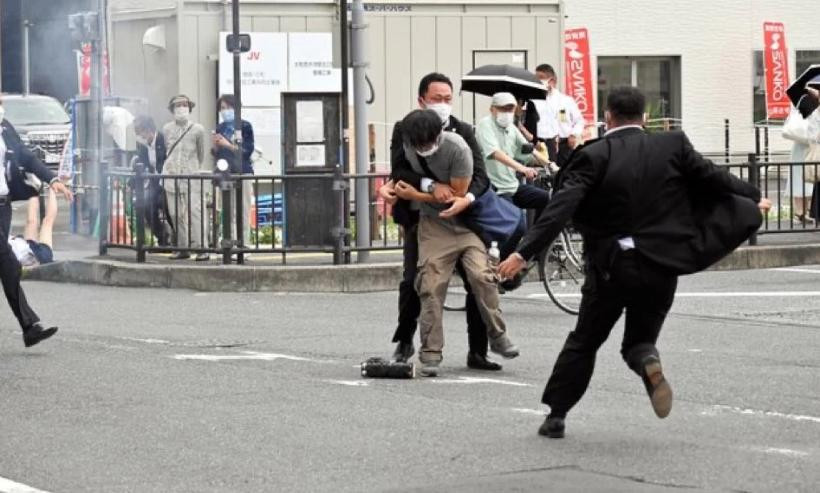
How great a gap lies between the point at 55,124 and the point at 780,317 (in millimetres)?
28318

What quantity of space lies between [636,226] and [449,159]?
2.50 metres

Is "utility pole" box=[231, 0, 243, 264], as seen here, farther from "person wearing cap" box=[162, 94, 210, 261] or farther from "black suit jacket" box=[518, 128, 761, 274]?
"black suit jacket" box=[518, 128, 761, 274]

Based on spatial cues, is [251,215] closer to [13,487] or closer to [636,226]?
[636,226]

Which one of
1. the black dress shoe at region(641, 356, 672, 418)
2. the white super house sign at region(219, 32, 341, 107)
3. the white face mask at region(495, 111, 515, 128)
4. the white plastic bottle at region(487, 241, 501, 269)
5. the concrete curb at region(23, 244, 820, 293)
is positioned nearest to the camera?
the black dress shoe at region(641, 356, 672, 418)

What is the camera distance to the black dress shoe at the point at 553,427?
29.2ft

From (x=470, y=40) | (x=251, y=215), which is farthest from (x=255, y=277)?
(x=470, y=40)

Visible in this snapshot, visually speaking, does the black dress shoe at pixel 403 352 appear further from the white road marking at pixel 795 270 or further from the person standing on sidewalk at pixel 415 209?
the white road marking at pixel 795 270

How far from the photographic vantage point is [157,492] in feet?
25.3

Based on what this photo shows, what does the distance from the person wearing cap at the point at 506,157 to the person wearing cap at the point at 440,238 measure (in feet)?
10.0

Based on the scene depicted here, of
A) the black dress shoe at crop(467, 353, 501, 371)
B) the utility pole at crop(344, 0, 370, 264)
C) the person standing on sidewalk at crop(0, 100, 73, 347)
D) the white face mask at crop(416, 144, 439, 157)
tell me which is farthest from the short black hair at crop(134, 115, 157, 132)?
the white face mask at crop(416, 144, 439, 157)

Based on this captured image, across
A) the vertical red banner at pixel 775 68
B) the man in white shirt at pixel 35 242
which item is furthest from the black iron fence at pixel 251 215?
the vertical red banner at pixel 775 68

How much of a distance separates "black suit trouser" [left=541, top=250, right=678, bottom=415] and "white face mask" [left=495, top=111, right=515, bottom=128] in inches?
224

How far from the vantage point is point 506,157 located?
47.1 feet

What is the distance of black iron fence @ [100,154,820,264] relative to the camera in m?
17.6
